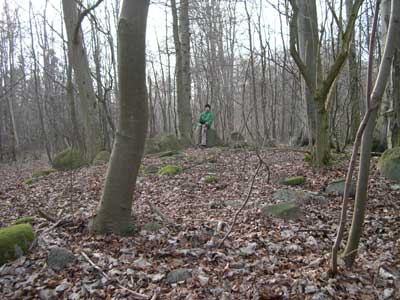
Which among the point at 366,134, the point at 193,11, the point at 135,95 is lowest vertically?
the point at 366,134

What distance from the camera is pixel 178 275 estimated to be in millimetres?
3328

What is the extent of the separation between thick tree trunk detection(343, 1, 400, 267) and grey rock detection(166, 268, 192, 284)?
1.57 metres

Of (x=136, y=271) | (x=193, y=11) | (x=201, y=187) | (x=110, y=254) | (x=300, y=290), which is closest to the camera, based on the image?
(x=300, y=290)

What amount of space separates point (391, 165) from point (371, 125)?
4.09m

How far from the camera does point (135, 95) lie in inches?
155

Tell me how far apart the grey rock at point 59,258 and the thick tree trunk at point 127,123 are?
Answer: 1.96ft

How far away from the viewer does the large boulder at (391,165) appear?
6031 millimetres

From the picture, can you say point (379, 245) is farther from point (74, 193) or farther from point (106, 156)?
point (106, 156)

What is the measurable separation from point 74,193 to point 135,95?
12.8 ft

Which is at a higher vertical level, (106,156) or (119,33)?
(119,33)

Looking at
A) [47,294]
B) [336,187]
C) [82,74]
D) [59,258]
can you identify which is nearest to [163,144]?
[82,74]

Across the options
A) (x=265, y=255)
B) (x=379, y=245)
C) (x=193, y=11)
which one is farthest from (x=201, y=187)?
(x=193, y=11)

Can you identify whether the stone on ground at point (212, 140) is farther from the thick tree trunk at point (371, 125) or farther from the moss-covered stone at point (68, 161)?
the thick tree trunk at point (371, 125)

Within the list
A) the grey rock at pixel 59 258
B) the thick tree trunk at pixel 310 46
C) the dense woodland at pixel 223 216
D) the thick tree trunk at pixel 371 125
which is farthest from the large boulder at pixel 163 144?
the thick tree trunk at pixel 371 125
